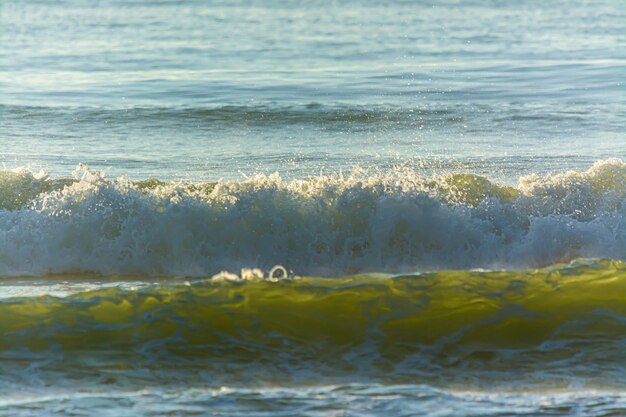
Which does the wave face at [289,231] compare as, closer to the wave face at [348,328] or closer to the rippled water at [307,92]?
the rippled water at [307,92]

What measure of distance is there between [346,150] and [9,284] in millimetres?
7337

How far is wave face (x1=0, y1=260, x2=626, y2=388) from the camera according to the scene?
667cm

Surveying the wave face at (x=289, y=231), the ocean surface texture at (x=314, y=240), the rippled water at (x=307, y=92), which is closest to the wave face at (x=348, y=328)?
the ocean surface texture at (x=314, y=240)

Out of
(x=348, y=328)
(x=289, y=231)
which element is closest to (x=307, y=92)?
(x=289, y=231)

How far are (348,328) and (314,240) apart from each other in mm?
4081

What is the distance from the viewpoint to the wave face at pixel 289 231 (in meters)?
11.2

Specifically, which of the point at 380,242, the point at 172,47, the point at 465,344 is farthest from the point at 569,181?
the point at 172,47

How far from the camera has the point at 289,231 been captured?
448 inches

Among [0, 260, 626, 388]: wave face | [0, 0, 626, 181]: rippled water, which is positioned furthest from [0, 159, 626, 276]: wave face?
[0, 260, 626, 388]: wave face

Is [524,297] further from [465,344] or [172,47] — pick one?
[172,47]

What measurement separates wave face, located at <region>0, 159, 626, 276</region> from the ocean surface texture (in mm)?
22

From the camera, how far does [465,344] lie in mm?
7066

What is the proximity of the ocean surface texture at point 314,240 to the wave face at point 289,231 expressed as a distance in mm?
22

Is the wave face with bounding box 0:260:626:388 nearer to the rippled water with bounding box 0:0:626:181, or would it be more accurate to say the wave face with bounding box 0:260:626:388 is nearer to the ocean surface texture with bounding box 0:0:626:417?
the ocean surface texture with bounding box 0:0:626:417
